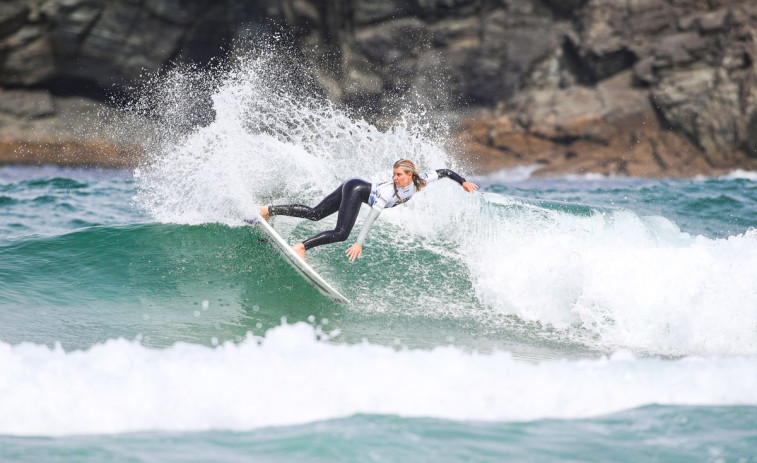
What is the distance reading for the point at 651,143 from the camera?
2503 centimetres

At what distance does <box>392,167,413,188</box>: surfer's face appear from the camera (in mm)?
5508

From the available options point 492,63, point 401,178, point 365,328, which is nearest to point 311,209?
point 401,178

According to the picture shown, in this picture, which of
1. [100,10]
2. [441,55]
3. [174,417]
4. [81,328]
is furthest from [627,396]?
[100,10]

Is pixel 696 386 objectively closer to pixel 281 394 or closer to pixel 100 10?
pixel 281 394

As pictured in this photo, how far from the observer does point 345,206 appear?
576 cm

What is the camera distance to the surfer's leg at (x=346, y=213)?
5.68m

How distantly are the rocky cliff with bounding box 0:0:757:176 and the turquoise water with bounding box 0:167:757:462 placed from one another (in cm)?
1934

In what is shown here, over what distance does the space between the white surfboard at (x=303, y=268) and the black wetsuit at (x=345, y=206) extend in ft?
0.57

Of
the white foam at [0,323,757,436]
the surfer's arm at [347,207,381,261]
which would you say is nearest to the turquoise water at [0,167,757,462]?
the white foam at [0,323,757,436]

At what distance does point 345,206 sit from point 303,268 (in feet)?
2.33

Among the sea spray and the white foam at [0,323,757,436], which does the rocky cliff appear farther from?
the white foam at [0,323,757,436]

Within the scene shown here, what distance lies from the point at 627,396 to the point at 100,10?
2799 centimetres

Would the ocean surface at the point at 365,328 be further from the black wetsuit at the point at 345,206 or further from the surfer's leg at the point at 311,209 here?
the black wetsuit at the point at 345,206

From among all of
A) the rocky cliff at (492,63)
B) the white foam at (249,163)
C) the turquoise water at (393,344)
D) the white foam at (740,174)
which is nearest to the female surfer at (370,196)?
the turquoise water at (393,344)
